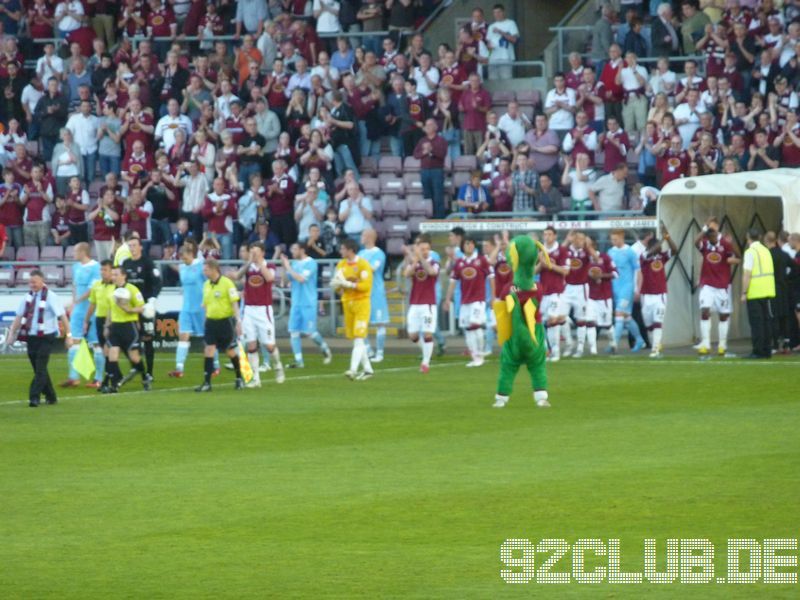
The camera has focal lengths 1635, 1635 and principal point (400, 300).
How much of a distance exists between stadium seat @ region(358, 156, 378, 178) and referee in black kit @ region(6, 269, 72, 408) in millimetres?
13898

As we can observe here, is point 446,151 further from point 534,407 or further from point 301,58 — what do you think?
point 534,407

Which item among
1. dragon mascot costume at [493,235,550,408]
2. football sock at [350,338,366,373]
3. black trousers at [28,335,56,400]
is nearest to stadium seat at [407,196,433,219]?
football sock at [350,338,366,373]

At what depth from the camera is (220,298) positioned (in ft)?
71.2

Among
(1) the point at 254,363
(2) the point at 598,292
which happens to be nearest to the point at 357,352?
(1) the point at 254,363

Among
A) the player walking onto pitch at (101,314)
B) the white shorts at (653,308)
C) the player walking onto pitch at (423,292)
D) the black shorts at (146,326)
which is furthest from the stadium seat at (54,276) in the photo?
the white shorts at (653,308)

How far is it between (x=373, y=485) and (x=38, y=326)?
820 centimetres

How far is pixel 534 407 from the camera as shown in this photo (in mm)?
18953

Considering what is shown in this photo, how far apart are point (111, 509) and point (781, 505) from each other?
4.94 meters

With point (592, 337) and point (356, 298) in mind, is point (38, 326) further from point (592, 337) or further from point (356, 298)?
point (592, 337)

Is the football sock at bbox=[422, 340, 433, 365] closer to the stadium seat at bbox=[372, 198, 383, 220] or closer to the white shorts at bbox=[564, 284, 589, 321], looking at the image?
the white shorts at bbox=[564, 284, 589, 321]

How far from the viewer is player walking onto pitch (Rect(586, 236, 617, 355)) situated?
26.9 meters

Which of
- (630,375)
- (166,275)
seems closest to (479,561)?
(630,375)

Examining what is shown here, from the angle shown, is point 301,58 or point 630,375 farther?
point 301,58

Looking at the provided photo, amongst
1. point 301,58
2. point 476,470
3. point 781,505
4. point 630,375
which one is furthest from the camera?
point 301,58
